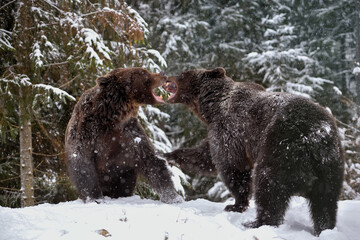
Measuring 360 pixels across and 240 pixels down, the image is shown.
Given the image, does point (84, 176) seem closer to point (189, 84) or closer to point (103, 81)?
point (103, 81)

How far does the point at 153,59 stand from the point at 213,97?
248 inches

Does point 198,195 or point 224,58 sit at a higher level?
point 224,58

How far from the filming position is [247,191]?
164 inches

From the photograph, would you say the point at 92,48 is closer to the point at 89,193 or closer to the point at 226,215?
the point at 89,193

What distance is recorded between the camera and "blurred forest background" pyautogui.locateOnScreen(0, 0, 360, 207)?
6117mm

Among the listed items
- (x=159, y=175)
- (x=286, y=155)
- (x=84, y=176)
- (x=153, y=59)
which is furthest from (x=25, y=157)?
(x=153, y=59)

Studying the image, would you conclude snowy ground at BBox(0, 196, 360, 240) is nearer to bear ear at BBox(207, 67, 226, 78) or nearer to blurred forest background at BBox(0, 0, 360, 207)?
bear ear at BBox(207, 67, 226, 78)

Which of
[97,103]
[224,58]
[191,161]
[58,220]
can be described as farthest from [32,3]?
[224,58]

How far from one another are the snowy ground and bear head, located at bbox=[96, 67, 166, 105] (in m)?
1.55

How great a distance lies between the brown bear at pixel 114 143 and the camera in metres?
4.33

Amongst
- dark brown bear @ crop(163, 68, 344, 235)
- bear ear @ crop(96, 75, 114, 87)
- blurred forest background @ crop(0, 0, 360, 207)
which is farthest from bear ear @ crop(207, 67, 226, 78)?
blurred forest background @ crop(0, 0, 360, 207)

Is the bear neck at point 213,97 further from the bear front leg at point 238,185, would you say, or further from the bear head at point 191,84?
the bear front leg at point 238,185

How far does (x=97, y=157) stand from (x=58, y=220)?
4.93ft

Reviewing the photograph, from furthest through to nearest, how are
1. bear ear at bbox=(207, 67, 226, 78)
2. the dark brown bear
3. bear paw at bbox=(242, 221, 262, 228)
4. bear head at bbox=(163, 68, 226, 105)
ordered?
bear head at bbox=(163, 68, 226, 105), bear ear at bbox=(207, 67, 226, 78), bear paw at bbox=(242, 221, 262, 228), the dark brown bear
